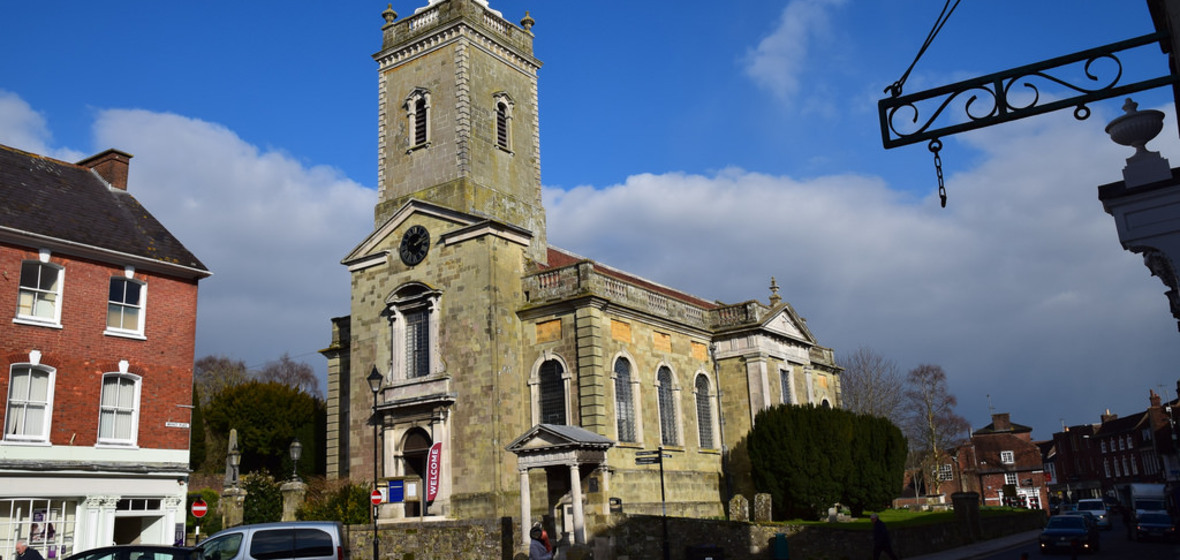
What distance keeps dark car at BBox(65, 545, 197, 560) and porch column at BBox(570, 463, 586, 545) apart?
10.4 meters

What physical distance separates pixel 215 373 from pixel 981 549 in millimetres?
59532

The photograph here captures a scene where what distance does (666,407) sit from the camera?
35188 mm

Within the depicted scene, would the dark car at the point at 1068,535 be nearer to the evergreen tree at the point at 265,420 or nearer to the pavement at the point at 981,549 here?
the pavement at the point at 981,549

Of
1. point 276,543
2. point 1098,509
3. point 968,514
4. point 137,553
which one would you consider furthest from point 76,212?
point 1098,509

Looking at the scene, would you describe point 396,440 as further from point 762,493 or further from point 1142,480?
point 1142,480

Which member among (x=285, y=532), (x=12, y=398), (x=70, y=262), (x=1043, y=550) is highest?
(x=70, y=262)

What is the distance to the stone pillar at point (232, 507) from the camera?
28609 mm

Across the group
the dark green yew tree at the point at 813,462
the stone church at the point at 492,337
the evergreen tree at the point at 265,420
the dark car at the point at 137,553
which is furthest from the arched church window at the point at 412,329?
the dark car at the point at 137,553

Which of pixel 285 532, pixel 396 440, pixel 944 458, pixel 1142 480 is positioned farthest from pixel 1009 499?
pixel 285 532

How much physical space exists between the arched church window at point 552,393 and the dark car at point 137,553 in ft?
53.7

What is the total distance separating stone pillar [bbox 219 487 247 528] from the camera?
93.9 ft

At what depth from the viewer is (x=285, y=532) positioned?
57.5 feet

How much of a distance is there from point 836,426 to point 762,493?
428 cm

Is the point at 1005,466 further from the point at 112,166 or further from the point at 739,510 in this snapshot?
the point at 112,166
